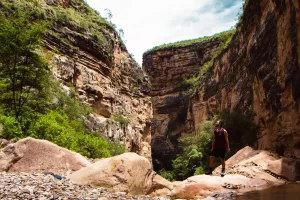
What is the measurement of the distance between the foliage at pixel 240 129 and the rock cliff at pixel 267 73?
718 millimetres

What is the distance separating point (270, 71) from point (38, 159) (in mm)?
17285

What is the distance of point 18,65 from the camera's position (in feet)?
53.3

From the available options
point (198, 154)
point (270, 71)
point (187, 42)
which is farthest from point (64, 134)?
point (187, 42)

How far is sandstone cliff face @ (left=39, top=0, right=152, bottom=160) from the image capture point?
26.0 meters

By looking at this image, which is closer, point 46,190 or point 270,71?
point 46,190

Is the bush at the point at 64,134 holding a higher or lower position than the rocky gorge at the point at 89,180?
higher

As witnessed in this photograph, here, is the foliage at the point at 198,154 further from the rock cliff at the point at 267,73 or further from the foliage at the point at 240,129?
the foliage at the point at 240,129

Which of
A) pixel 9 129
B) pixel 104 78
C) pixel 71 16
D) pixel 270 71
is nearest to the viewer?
pixel 9 129

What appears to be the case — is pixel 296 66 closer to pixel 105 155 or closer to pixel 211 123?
pixel 105 155

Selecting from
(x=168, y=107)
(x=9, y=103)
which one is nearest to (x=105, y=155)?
(x=9, y=103)

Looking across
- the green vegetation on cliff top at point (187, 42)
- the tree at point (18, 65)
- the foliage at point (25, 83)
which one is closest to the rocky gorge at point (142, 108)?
the foliage at point (25, 83)

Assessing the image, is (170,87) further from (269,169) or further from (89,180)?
(89,180)

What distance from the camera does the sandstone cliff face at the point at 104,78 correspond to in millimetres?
26031

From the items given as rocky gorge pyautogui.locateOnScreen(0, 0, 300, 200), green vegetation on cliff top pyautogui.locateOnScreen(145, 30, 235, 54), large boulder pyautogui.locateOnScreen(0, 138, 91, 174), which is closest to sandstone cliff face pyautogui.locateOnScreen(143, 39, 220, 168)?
green vegetation on cliff top pyautogui.locateOnScreen(145, 30, 235, 54)
